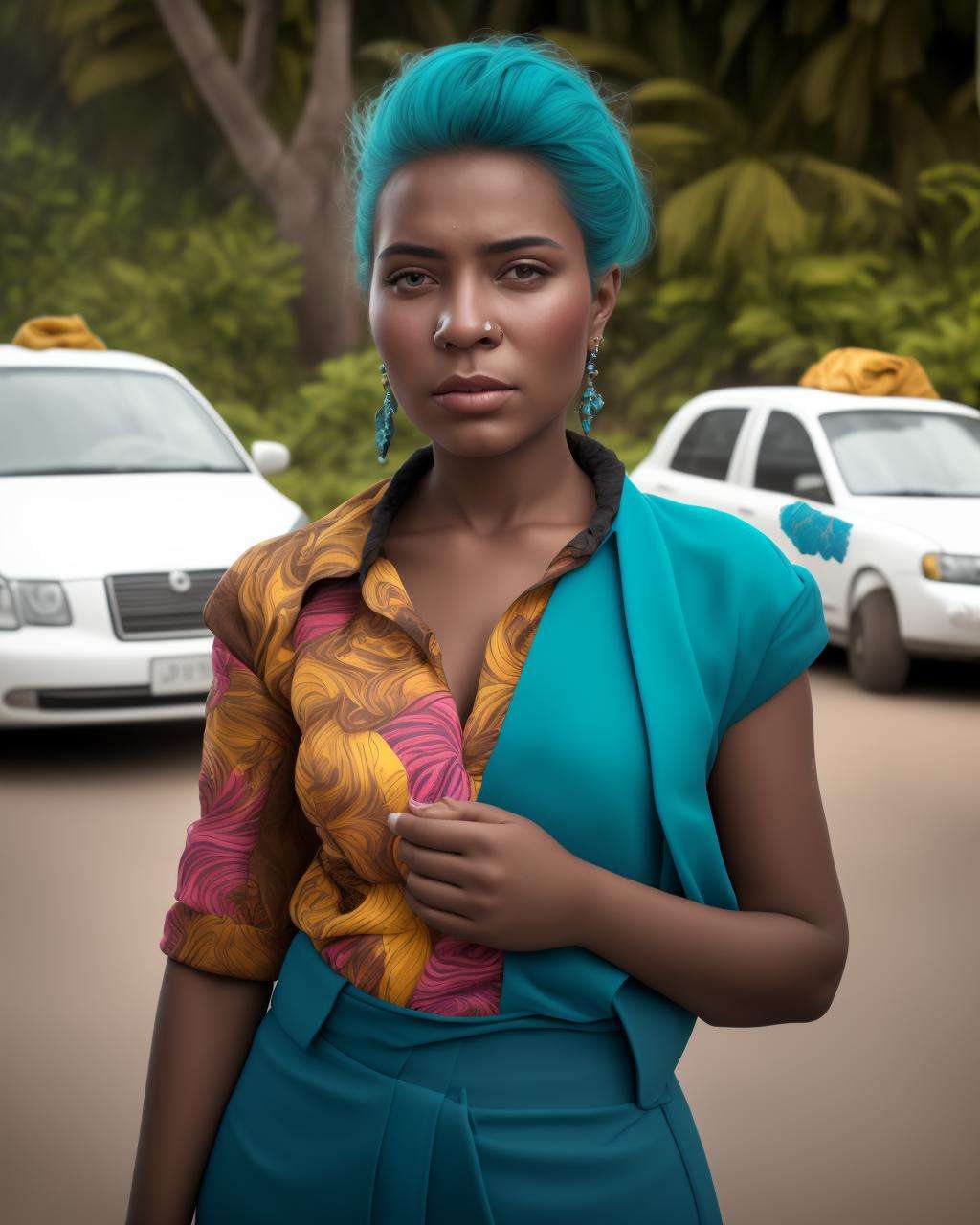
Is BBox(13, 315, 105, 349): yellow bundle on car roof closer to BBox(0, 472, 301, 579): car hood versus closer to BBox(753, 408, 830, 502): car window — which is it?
BBox(0, 472, 301, 579): car hood

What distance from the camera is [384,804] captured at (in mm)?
1448

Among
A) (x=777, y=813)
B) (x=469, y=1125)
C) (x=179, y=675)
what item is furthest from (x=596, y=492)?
(x=179, y=675)

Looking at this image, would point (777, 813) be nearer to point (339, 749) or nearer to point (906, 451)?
point (339, 749)

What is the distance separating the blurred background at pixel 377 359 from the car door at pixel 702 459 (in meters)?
0.16

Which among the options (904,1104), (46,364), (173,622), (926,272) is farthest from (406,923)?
(926,272)

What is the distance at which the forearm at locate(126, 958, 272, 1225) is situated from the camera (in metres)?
1.62

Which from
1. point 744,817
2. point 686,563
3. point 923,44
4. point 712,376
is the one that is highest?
point 923,44

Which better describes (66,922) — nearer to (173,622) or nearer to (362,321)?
(173,622)

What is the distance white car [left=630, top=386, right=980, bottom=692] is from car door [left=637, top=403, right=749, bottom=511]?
0.01 m

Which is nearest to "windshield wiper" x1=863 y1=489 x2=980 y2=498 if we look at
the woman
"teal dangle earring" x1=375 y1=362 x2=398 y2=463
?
"teal dangle earring" x1=375 y1=362 x2=398 y2=463

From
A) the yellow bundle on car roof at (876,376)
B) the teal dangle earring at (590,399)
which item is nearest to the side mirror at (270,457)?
the yellow bundle on car roof at (876,376)

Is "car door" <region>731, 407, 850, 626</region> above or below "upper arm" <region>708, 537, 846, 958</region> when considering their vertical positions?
below

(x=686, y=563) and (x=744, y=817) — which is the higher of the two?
(x=686, y=563)

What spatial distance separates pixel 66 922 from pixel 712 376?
12.8m
